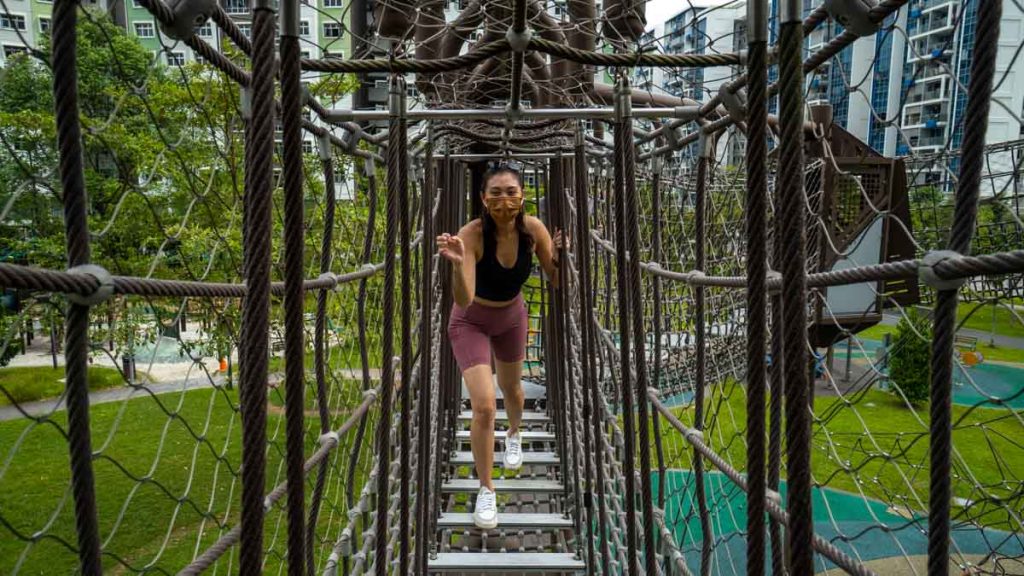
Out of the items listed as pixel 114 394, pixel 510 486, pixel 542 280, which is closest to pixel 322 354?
pixel 510 486

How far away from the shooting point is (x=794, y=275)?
17.9 inches

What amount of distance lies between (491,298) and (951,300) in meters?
1.42

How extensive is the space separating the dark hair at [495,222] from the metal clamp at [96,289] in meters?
1.25

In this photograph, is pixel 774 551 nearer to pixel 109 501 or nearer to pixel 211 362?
pixel 109 501

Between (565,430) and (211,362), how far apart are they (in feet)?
23.5

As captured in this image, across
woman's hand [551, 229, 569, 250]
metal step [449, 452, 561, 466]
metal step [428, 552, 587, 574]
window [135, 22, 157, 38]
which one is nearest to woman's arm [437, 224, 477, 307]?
woman's hand [551, 229, 569, 250]

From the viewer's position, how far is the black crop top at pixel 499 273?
180 centimetres

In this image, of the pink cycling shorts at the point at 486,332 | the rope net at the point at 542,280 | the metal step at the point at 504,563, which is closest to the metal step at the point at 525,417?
the rope net at the point at 542,280

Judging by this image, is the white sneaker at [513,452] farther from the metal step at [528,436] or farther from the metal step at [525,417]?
the metal step at [525,417]

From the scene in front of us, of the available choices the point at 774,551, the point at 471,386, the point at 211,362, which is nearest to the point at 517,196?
the point at 471,386

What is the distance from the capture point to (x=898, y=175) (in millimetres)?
2369

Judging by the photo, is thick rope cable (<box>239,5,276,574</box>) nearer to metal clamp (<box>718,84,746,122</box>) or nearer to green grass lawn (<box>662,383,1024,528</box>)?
metal clamp (<box>718,84,746,122</box>)

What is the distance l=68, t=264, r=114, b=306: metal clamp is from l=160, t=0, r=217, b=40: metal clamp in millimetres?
250

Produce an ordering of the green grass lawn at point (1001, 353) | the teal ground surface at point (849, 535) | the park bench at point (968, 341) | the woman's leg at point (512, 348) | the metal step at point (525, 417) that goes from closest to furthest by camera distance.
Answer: the woman's leg at point (512, 348) → the metal step at point (525, 417) → the park bench at point (968, 341) → the teal ground surface at point (849, 535) → the green grass lawn at point (1001, 353)
